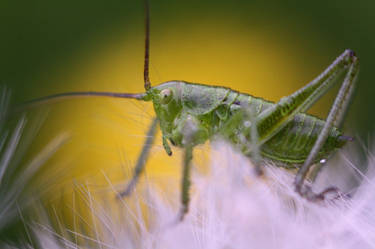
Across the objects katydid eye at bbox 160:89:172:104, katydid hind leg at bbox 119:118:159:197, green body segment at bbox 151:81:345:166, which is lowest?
katydid hind leg at bbox 119:118:159:197

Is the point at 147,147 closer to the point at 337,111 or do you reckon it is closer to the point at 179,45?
the point at 337,111

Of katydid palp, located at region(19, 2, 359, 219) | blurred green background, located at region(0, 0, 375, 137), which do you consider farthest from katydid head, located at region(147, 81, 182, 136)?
blurred green background, located at region(0, 0, 375, 137)

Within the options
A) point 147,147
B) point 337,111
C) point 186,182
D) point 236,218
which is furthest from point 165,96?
point 236,218

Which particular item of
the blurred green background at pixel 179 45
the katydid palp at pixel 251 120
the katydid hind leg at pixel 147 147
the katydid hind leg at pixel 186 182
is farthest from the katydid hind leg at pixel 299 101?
the blurred green background at pixel 179 45

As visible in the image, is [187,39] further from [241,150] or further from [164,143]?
[241,150]

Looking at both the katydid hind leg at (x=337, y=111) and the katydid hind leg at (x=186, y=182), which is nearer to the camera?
the katydid hind leg at (x=186, y=182)

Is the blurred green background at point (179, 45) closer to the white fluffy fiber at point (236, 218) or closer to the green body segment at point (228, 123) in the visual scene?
the green body segment at point (228, 123)

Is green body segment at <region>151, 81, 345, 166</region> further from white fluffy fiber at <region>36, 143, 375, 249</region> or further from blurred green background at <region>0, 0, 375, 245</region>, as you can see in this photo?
blurred green background at <region>0, 0, 375, 245</region>
